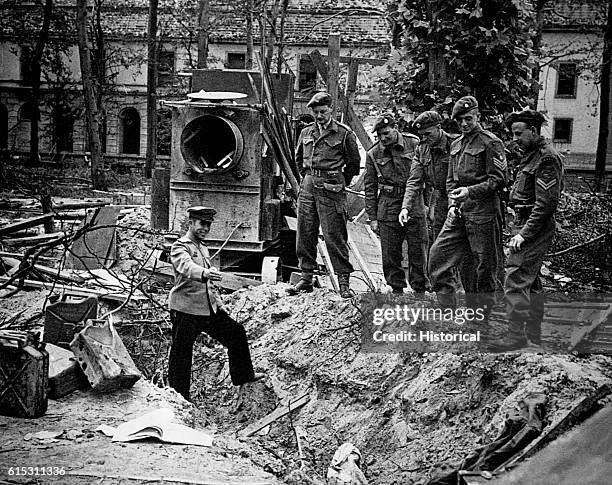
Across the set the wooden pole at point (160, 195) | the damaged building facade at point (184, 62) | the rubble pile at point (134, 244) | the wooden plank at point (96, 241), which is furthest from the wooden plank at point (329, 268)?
the damaged building facade at point (184, 62)

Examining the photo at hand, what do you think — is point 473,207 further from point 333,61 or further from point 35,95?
point 35,95

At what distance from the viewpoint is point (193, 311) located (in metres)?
7.64

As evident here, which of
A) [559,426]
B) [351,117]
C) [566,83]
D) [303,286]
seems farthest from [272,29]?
[559,426]

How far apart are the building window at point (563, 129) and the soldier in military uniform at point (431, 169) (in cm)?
1984

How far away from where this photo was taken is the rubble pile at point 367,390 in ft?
19.3

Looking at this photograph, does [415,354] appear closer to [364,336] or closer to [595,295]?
[364,336]

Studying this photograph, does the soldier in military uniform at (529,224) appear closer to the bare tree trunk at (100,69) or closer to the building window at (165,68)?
the bare tree trunk at (100,69)

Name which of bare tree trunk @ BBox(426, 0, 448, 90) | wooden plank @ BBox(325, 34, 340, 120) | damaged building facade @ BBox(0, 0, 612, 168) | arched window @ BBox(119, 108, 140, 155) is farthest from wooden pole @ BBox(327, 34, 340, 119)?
arched window @ BBox(119, 108, 140, 155)

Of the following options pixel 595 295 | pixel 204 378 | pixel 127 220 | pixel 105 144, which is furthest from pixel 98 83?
pixel 595 295

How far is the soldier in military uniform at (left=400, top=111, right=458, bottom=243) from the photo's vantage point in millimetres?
7539

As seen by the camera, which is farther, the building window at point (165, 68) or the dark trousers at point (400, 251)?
the building window at point (165, 68)

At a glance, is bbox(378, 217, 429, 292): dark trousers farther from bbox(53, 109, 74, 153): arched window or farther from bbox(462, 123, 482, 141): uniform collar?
bbox(53, 109, 74, 153): arched window

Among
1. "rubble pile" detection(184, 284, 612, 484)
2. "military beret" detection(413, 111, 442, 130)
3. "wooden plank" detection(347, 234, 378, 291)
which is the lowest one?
"rubble pile" detection(184, 284, 612, 484)

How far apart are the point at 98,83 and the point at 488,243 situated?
20.8 m
